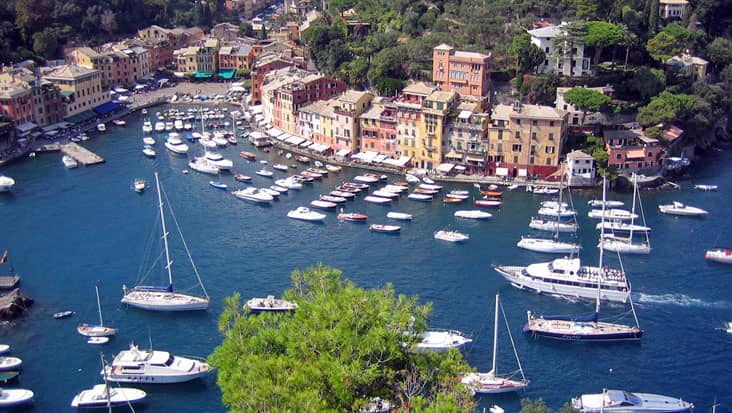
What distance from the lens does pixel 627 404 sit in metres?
26.0

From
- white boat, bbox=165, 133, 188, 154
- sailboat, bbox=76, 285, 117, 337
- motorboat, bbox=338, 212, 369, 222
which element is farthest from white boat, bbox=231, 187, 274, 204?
sailboat, bbox=76, 285, 117, 337

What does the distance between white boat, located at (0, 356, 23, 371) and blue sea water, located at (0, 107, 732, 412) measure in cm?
46

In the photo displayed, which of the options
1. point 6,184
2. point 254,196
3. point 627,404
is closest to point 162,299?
point 254,196

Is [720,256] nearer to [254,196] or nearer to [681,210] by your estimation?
[681,210]

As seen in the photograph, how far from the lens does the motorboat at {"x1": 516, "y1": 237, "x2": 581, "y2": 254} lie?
37.8 metres

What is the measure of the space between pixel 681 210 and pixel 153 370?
28638mm

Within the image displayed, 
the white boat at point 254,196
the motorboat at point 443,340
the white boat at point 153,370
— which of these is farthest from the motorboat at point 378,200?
the white boat at point 153,370

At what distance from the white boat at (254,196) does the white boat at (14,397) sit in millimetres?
19472

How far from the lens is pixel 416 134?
49688 millimetres


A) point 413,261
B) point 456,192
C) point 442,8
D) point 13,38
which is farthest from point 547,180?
point 13,38

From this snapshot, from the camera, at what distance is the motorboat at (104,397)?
26.4m

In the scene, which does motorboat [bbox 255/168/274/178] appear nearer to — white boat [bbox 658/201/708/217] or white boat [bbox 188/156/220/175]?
white boat [bbox 188/156/220/175]

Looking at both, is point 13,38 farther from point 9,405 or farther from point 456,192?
point 9,405

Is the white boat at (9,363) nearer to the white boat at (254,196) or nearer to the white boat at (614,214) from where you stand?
the white boat at (254,196)
